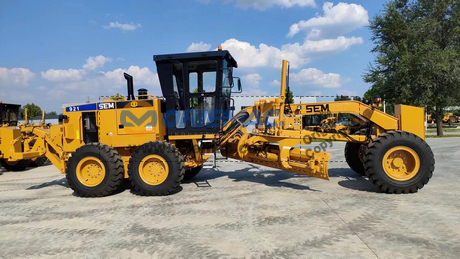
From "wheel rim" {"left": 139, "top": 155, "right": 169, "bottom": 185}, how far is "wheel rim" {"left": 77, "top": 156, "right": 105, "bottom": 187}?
98 cm

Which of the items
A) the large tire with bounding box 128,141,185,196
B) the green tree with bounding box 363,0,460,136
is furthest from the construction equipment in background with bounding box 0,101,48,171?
the green tree with bounding box 363,0,460,136

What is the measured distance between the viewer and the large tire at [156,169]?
6.46 meters

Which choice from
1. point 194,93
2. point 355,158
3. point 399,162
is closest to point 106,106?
point 194,93

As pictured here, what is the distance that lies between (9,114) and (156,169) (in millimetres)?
10261

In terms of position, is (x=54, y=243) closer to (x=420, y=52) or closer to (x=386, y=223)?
(x=386, y=223)

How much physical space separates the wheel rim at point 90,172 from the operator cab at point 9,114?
27.3 feet

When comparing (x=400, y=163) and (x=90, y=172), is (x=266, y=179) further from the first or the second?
(x=90, y=172)

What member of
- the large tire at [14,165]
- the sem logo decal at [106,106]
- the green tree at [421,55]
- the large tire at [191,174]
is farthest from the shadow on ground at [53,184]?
the green tree at [421,55]

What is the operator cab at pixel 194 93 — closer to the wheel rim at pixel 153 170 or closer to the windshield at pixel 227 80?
the windshield at pixel 227 80

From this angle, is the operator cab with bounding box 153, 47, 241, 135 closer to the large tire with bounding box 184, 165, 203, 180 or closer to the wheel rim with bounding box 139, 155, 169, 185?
the wheel rim with bounding box 139, 155, 169, 185

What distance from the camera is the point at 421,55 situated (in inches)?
842

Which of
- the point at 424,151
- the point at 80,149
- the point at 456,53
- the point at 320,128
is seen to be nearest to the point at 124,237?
the point at 80,149

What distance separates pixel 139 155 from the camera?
6.57m

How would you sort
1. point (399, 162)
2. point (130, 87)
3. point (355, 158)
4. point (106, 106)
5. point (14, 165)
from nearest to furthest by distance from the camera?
1. point (399, 162)
2. point (106, 106)
3. point (130, 87)
4. point (355, 158)
5. point (14, 165)
